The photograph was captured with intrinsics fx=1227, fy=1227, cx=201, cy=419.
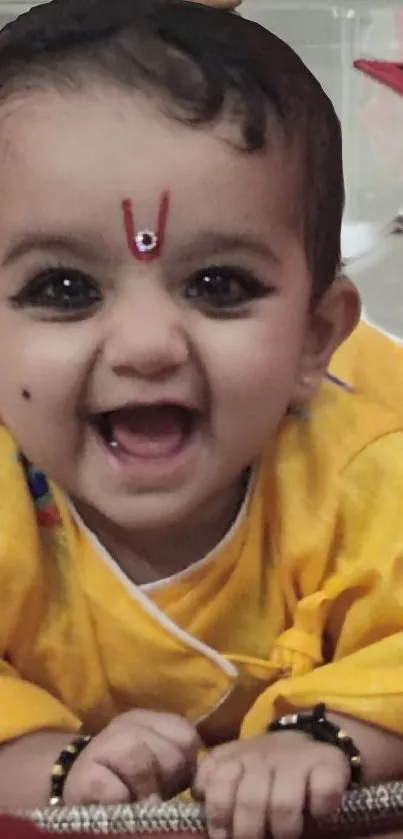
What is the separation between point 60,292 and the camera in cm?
61

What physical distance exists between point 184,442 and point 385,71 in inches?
30.6

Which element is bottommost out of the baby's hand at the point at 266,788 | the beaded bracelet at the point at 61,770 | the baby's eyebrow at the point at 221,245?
the beaded bracelet at the point at 61,770

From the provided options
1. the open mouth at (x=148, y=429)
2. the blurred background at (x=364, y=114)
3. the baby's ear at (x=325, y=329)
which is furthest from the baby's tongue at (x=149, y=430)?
the blurred background at (x=364, y=114)

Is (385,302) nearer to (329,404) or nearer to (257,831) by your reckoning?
(329,404)

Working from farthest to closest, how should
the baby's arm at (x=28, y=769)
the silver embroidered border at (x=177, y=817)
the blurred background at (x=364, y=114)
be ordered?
the blurred background at (x=364, y=114) < the baby's arm at (x=28, y=769) < the silver embroidered border at (x=177, y=817)

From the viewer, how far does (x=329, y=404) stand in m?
0.75

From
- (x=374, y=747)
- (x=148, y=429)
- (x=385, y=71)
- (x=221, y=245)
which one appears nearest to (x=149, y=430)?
(x=148, y=429)

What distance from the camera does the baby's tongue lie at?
63 centimetres

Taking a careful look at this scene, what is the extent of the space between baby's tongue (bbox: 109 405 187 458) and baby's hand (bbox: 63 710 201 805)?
0.14 meters

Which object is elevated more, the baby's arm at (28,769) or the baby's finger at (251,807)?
the baby's finger at (251,807)

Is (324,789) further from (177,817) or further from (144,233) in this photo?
(144,233)

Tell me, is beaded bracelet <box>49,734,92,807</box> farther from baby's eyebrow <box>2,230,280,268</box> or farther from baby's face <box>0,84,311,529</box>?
baby's eyebrow <box>2,230,280,268</box>

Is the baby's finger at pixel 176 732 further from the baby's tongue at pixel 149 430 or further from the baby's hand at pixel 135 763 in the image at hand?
the baby's tongue at pixel 149 430

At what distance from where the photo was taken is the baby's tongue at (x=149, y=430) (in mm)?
629
